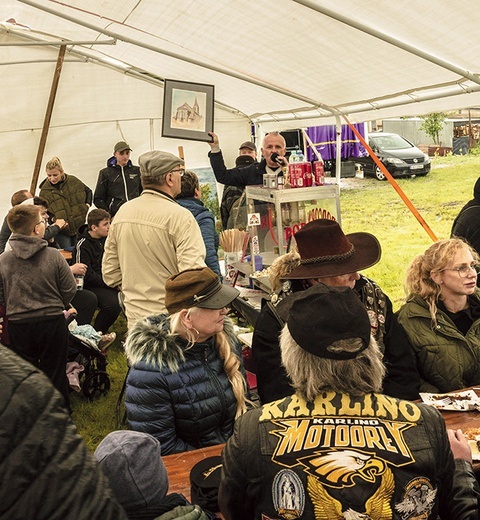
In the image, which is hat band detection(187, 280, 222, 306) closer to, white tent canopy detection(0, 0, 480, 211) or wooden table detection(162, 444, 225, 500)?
wooden table detection(162, 444, 225, 500)

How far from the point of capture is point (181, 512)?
2.03 meters

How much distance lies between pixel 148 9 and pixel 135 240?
3.18m

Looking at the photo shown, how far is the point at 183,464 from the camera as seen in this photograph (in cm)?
283

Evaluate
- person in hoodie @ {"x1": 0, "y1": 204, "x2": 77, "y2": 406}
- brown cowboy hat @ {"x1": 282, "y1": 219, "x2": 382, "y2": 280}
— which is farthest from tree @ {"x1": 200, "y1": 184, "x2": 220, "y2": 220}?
brown cowboy hat @ {"x1": 282, "y1": 219, "x2": 382, "y2": 280}

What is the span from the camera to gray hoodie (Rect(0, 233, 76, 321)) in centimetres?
490

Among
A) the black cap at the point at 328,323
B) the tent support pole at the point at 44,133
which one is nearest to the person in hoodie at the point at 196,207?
the black cap at the point at 328,323

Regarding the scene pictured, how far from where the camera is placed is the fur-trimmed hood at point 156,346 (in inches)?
116

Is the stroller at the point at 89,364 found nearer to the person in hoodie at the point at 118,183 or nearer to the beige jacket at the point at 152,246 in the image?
the beige jacket at the point at 152,246

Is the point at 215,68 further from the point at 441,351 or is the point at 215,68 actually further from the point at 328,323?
the point at 328,323

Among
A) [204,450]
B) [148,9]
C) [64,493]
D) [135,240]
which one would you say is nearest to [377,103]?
[148,9]

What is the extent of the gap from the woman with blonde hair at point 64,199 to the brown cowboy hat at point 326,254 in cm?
602

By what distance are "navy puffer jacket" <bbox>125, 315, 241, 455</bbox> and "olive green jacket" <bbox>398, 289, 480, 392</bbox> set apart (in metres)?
1.23

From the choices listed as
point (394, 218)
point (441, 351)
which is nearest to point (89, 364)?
point (441, 351)

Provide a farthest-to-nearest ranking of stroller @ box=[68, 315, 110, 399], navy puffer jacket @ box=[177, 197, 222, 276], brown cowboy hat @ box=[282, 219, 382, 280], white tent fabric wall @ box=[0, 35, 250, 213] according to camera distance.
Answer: white tent fabric wall @ box=[0, 35, 250, 213]
stroller @ box=[68, 315, 110, 399]
navy puffer jacket @ box=[177, 197, 222, 276]
brown cowboy hat @ box=[282, 219, 382, 280]
